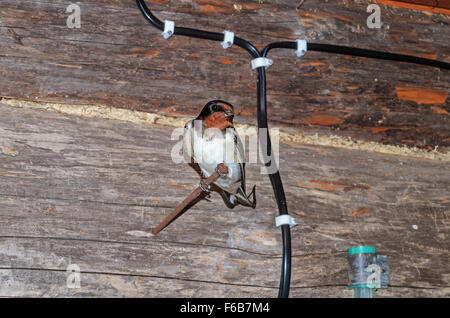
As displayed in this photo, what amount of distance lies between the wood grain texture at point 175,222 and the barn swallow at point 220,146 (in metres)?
0.05

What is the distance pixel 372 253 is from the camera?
126cm

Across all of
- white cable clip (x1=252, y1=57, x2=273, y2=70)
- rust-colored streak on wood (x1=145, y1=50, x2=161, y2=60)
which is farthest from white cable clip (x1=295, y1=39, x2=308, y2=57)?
rust-colored streak on wood (x1=145, y1=50, x2=161, y2=60)

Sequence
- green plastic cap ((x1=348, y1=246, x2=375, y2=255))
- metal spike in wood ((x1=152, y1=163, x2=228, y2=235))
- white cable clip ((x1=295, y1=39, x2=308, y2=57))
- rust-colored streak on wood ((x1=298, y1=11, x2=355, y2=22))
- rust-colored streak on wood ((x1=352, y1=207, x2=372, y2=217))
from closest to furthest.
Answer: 1. metal spike in wood ((x1=152, y1=163, x2=228, y2=235))
2. green plastic cap ((x1=348, y1=246, x2=375, y2=255))
3. rust-colored streak on wood ((x1=352, y1=207, x2=372, y2=217))
4. white cable clip ((x1=295, y1=39, x2=308, y2=57))
5. rust-colored streak on wood ((x1=298, y1=11, x2=355, y2=22))

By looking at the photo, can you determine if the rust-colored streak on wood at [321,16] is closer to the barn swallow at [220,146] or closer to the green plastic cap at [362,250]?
the barn swallow at [220,146]

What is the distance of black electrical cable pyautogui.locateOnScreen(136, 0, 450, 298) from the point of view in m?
1.19

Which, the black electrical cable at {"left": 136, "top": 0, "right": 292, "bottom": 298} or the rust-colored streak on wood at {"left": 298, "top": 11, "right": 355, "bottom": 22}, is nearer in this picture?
the black electrical cable at {"left": 136, "top": 0, "right": 292, "bottom": 298}

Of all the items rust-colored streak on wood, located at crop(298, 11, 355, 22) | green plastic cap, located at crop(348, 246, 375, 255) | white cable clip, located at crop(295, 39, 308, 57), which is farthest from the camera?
rust-colored streak on wood, located at crop(298, 11, 355, 22)

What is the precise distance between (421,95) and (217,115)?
715 mm

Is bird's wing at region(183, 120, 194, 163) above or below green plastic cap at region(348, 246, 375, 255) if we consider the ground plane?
above

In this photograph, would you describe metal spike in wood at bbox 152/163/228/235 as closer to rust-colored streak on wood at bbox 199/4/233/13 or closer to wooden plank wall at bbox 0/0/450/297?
wooden plank wall at bbox 0/0/450/297
